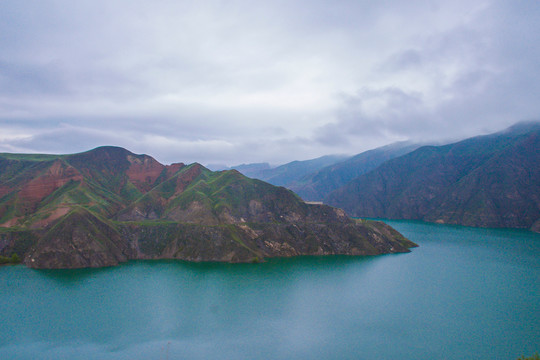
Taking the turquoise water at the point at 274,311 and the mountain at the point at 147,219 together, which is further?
the mountain at the point at 147,219

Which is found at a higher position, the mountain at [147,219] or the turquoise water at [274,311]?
the mountain at [147,219]

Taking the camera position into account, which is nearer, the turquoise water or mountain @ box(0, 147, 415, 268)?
the turquoise water

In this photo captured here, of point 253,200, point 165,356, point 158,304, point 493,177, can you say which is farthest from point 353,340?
point 493,177

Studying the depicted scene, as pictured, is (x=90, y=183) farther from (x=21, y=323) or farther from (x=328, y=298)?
(x=328, y=298)

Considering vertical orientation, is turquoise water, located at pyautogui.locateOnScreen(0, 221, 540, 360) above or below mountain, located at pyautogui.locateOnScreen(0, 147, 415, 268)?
below
